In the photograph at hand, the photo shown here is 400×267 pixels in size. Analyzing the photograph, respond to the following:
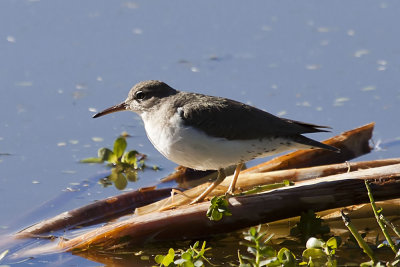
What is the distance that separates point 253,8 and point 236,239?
5252mm

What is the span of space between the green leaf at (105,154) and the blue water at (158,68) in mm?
140

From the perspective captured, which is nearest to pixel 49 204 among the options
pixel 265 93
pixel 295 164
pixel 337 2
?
pixel 295 164

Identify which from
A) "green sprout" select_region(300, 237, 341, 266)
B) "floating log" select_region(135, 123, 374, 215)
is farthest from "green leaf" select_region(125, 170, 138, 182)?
"green sprout" select_region(300, 237, 341, 266)

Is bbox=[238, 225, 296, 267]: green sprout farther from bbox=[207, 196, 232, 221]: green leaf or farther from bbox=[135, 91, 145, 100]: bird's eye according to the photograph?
bbox=[135, 91, 145, 100]: bird's eye

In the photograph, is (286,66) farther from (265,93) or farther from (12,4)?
(12,4)

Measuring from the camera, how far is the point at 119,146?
281 inches

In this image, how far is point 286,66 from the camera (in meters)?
8.94

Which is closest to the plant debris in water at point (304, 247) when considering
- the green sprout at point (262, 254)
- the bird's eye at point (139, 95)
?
the green sprout at point (262, 254)

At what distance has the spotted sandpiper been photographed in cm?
577

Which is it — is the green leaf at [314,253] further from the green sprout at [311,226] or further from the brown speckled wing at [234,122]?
the brown speckled wing at [234,122]

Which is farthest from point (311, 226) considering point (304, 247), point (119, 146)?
point (119, 146)

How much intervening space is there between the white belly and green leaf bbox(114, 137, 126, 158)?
1131mm

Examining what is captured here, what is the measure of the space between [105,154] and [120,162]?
0.58 ft

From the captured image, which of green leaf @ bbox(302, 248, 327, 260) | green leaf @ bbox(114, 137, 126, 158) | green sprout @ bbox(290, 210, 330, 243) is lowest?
green leaf @ bbox(302, 248, 327, 260)
